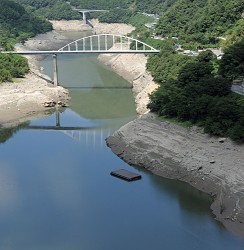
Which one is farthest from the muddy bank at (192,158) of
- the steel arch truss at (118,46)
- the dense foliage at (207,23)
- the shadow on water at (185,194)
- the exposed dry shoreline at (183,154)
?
the dense foliage at (207,23)

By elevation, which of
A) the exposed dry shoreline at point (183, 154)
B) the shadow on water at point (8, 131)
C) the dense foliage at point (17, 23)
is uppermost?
the dense foliage at point (17, 23)

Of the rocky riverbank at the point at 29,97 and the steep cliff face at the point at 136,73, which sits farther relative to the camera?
the steep cliff face at the point at 136,73

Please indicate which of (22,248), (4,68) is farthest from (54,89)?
(22,248)

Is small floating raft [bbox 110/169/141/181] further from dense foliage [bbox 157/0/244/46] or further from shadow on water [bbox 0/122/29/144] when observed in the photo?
dense foliage [bbox 157/0/244/46]

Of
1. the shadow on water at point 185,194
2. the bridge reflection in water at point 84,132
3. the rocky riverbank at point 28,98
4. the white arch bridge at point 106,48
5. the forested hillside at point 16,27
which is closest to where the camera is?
the shadow on water at point 185,194

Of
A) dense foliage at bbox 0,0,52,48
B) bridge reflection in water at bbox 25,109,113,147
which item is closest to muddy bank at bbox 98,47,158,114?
bridge reflection in water at bbox 25,109,113,147

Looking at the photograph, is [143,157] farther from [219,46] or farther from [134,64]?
[134,64]

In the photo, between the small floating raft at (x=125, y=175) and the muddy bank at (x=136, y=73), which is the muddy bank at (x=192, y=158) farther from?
the muddy bank at (x=136, y=73)
